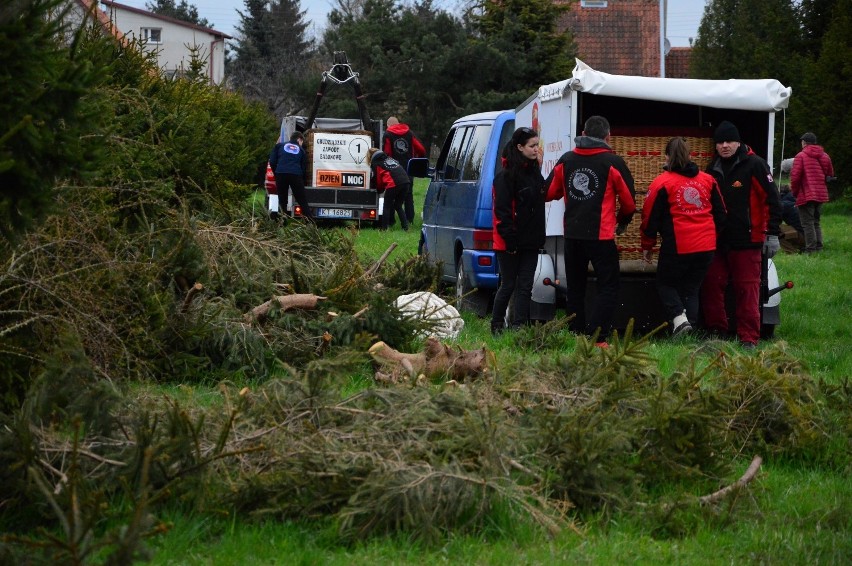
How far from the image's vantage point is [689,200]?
32.9ft

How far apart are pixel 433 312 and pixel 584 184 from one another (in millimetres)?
1800

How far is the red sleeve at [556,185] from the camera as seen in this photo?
33.0 feet

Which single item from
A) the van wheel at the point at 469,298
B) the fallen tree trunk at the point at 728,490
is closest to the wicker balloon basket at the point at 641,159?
the van wheel at the point at 469,298

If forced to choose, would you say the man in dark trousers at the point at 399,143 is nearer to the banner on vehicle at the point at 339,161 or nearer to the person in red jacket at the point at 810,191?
the banner on vehicle at the point at 339,161

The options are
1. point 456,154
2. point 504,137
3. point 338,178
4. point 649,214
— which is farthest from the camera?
point 338,178

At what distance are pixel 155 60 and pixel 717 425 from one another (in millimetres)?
8434

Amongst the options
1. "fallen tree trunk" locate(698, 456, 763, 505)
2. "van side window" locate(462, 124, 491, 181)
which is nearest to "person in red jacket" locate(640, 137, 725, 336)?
"van side window" locate(462, 124, 491, 181)

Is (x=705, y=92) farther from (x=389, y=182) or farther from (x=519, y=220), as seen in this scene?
(x=389, y=182)

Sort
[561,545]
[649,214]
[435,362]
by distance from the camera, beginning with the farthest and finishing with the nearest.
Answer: [649,214], [435,362], [561,545]

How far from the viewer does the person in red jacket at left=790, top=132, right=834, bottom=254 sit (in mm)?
20000

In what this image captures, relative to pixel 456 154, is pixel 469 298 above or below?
below

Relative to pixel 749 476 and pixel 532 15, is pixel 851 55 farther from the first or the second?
pixel 749 476

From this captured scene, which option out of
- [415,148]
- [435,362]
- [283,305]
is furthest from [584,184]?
[415,148]

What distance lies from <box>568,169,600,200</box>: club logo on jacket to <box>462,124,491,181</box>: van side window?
239cm
